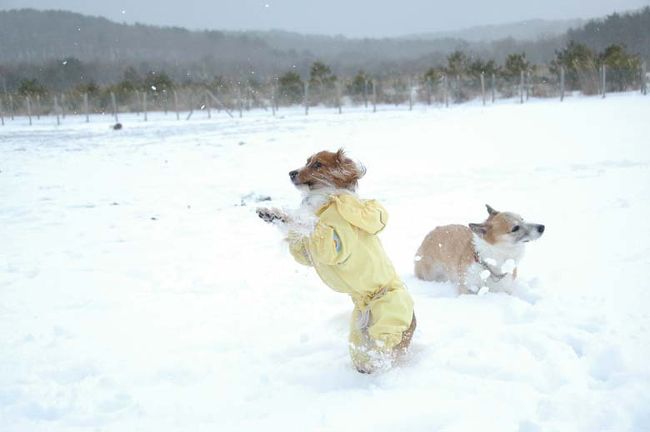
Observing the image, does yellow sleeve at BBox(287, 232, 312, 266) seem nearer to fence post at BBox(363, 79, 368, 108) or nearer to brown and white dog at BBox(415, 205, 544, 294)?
brown and white dog at BBox(415, 205, 544, 294)

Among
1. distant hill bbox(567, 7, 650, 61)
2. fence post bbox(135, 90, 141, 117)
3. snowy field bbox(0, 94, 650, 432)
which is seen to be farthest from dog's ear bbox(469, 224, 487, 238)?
distant hill bbox(567, 7, 650, 61)

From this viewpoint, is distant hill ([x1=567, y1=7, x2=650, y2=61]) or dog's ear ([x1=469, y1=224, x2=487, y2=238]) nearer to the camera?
dog's ear ([x1=469, y1=224, x2=487, y2=238])

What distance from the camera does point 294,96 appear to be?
48156 millimetres

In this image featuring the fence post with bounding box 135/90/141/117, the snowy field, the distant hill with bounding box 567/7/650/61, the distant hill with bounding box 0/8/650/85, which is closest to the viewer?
the snowy field

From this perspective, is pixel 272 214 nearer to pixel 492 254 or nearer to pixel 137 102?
pixel 492 254

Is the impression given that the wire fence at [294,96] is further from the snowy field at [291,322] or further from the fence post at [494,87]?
the snowy field at [291,322]

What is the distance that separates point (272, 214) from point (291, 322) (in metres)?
1.47

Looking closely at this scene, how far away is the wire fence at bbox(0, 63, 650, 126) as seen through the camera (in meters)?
42.0

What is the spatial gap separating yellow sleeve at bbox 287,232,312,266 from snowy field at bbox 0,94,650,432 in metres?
0.80

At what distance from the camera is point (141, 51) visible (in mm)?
145375

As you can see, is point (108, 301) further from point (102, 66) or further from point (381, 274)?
point (102, 66)

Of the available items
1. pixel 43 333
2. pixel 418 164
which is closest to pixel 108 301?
pixel 43 333

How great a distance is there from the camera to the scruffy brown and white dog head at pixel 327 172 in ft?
11.3

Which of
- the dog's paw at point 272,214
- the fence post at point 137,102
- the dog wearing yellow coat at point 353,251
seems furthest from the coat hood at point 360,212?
the fence post at point 137,102
